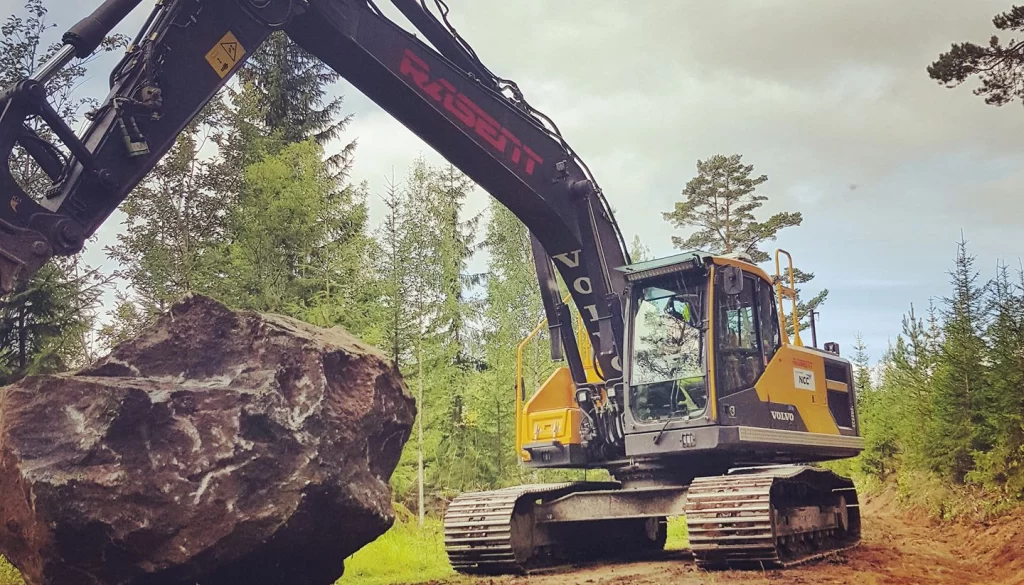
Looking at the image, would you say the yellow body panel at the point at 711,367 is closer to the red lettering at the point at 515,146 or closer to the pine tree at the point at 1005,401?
the red lettering at the point at 515,146

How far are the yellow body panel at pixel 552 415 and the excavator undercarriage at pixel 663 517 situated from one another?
518mm

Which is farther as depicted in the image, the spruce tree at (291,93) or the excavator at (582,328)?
the spruce tree at (291,93)

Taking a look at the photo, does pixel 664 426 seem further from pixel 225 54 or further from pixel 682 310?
pixel 225 54

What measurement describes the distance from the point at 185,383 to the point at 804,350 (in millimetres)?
5873

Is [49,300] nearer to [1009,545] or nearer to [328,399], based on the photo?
[328,399]

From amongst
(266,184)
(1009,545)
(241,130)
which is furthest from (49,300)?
(1009,545)

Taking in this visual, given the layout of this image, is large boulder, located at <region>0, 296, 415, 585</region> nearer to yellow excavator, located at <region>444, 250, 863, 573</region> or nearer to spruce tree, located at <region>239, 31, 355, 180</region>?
yellow excavator, located at <region>444, 250, 863, 573</region>

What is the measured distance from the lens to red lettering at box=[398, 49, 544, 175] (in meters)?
7.13

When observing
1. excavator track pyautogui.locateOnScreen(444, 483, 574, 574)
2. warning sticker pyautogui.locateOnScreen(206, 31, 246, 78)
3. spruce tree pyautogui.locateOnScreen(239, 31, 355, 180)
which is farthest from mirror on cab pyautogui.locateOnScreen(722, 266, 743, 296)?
spruce tree pyautogui.locateOnScreen(239, 31, 355, 180)

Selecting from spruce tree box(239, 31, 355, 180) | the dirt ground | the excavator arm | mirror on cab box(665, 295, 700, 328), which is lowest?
the dirt ground

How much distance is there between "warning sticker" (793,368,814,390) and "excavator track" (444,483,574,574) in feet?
8.24

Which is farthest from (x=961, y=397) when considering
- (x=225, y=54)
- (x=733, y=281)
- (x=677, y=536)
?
(x=225, y=54)

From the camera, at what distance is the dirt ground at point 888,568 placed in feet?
22.5

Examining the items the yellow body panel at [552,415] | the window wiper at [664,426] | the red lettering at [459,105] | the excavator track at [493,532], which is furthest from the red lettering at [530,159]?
the excavator track at [493,532]
